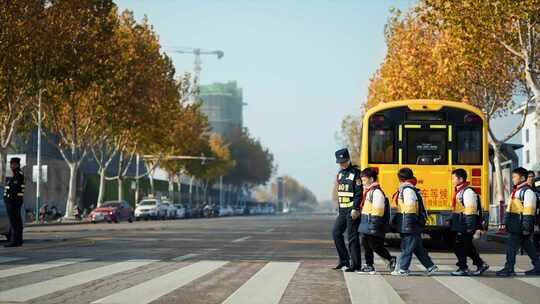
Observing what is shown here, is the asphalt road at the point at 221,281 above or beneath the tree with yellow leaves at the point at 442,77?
beneath

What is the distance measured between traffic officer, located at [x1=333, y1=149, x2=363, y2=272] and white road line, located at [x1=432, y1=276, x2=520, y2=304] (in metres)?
1.27

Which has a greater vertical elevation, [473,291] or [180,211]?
[180,211]

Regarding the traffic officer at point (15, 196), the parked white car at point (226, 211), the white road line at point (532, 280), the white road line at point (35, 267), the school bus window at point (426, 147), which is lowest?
the parked white car at point (226, 211)

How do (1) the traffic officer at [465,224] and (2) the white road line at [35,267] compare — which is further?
(1) the traffic officer at [465,224]

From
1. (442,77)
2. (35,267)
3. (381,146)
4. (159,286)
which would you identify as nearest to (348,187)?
(159,286)

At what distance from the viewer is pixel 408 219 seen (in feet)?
41.7

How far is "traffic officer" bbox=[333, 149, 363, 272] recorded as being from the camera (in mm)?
12973

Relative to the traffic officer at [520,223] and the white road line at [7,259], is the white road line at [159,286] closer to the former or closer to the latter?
the white road line at [7,259]

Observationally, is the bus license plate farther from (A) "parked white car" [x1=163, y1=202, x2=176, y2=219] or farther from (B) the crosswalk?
(A) "parked white car" [x1=163, y1=202, x2=176, y2=219]

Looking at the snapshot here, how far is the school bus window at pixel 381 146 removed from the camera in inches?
743

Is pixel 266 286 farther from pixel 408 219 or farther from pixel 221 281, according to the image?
pixel 408 219

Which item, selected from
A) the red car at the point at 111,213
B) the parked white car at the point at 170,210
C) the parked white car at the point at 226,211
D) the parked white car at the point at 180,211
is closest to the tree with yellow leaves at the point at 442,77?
the red car at the point at 111,213

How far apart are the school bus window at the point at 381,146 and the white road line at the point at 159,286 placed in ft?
19.3

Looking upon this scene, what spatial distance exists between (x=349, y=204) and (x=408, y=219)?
0.92m
